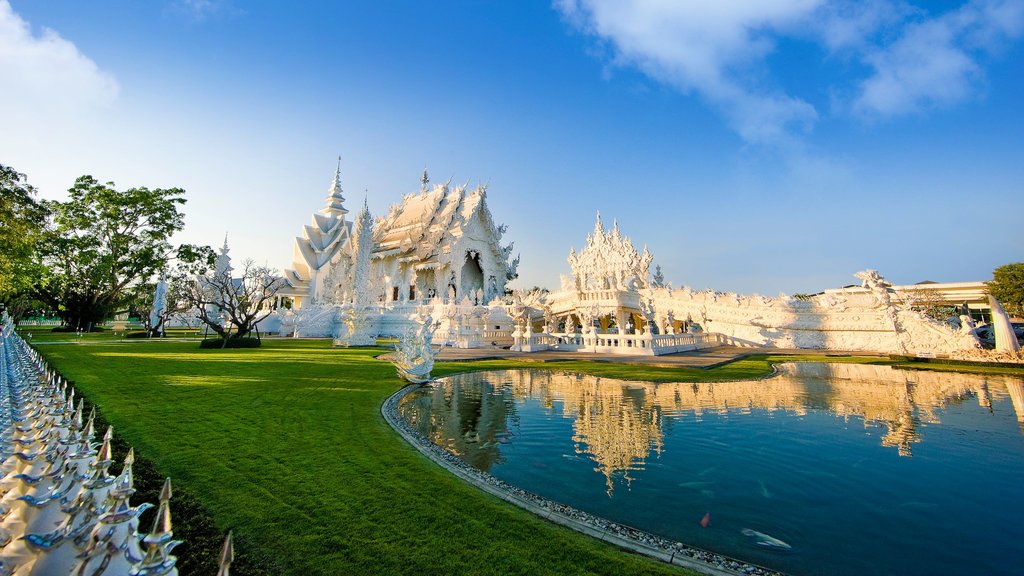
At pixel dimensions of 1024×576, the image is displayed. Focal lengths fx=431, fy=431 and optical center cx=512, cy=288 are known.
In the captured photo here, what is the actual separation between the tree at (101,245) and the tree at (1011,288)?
58.6 m

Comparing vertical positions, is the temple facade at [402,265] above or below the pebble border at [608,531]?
above

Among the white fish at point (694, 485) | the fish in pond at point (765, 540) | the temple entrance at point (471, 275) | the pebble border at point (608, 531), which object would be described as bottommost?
the fish in pond at point (765, 540)

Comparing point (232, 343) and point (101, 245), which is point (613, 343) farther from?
point (101, 245)

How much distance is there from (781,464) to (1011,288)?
135 feet

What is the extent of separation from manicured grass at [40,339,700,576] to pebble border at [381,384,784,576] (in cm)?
11

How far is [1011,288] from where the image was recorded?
1190 inches

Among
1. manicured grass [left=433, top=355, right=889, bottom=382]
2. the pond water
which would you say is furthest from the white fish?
manicured grass [left=433, top=355, right=889, bottom=382]

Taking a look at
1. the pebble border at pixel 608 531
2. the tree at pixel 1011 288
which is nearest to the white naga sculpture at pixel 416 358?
the pebble border at pixel 608 531

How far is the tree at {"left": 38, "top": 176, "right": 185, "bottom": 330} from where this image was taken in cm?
2656

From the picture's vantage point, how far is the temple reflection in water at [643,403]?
5.43 m

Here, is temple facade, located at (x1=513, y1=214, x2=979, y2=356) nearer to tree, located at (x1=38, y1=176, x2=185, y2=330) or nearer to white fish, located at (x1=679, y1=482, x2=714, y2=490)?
white fish, located at (x1=679, y1=482, x2=714, y2=490)

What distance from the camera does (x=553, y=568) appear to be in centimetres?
259

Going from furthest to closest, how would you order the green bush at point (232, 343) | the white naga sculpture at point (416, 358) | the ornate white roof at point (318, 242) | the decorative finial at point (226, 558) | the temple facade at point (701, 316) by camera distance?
1. the ornate white roof at point (318, 242)
2. the green bush at point (232, 343)
3. the temple facade at point (701, 316)
4. the white naga sculpture at point (416, 358)
5. the decorative finial at point (226, 558)

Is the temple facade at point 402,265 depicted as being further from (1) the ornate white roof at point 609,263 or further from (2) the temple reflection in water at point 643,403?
(2) the temple reflection in water at point 643,403
